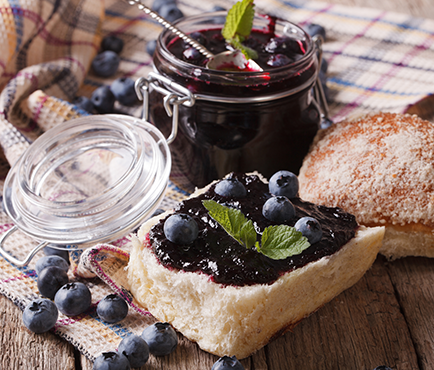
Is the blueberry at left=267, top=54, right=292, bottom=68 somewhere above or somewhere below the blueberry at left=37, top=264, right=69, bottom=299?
above

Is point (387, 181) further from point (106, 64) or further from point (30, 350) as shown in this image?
point (106, 64)

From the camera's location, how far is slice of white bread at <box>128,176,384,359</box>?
155 centimetres

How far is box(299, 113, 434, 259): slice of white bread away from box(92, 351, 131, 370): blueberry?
0.93 metres

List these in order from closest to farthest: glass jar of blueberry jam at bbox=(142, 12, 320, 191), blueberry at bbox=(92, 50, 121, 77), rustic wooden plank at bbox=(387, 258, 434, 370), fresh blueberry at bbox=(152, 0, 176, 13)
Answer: rustic wooden plank at bbox=(387, 258, 434, 370)
glass jar of blueberry jam at bbox=(142, 12, 320, 191)
blueberry at bbox=(92, 50, 121, 77)
fresh blueberry at bbox=(152, 0, 176, 13)

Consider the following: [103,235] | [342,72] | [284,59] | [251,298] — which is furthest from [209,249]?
[342,72]

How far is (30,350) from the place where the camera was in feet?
5.50

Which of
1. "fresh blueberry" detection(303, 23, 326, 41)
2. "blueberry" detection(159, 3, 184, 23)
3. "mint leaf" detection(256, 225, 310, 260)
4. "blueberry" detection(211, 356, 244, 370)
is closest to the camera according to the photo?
"blueberry" detection(211, 356, 244, 370)

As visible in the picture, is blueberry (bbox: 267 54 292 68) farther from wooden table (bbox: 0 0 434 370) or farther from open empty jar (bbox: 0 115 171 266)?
wooden table (bbox: 0 0 434 370)

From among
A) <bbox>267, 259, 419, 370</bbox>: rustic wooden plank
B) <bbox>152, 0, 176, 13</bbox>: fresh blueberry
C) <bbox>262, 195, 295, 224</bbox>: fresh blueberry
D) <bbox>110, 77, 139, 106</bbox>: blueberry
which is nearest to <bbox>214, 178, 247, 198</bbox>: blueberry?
<bbox>262, 195, 295, 224</bbox>: fresh blueberry

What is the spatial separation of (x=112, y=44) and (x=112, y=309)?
2.12m

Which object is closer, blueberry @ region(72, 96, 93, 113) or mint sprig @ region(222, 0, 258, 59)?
mint sprig @ region(222, 0, 258, 59)

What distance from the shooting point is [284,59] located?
2115mm

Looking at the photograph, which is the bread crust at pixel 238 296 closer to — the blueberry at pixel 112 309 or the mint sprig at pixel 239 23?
the blueberry at pixel 112 309

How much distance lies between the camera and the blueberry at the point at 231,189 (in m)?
1.85
